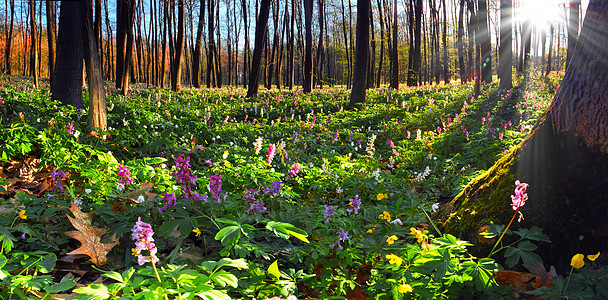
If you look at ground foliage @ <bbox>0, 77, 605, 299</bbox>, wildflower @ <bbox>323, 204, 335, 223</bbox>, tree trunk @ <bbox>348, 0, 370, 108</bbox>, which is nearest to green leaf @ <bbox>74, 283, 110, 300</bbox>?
ground foliage @ <bbox>0, 77, 605, 299</bbox>

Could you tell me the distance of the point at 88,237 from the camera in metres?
2.22

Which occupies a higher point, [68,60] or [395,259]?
[68,60]

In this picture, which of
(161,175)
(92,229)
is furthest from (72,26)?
(92,229)

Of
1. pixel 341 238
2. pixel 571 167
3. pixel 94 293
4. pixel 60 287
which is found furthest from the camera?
pixel 341 238

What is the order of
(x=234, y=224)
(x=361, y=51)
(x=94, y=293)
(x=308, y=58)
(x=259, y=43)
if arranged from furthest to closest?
1. (x=308, y=58)
2. (x=259, y=43)
3. (x=361, y=51)
4. (x=234, y=224)
5. (x=94, y=293)

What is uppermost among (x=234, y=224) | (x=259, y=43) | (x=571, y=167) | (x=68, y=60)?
(x=259, y=43)

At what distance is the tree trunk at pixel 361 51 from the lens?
11.4 meters

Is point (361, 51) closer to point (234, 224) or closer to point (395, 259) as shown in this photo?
point (395, 259)

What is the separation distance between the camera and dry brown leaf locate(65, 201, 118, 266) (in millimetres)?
2120

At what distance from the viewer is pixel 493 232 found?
1989 mm

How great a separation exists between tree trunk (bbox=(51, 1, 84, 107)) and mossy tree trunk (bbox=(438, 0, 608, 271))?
7.67m

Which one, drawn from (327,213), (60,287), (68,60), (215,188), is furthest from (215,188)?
(68,60)

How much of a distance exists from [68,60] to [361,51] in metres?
8.52

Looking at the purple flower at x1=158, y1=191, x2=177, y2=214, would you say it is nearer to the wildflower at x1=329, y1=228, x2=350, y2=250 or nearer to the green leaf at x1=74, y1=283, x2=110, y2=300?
the green leaf at x1=74, y1=283, x2=110, y2=300
